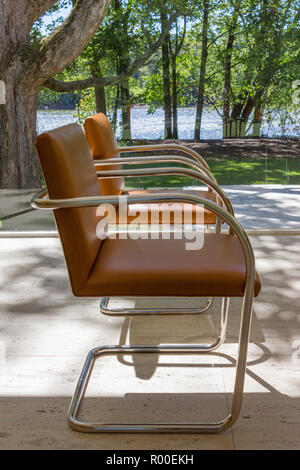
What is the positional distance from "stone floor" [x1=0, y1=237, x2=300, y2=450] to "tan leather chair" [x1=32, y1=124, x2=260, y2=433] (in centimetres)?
6

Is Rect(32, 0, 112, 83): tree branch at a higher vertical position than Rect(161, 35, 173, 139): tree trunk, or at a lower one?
higher

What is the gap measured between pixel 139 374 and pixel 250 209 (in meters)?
2.04

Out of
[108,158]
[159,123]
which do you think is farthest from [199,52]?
[108,158]

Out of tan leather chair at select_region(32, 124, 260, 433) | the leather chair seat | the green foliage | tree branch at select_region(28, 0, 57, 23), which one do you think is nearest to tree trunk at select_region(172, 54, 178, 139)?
the green foliage

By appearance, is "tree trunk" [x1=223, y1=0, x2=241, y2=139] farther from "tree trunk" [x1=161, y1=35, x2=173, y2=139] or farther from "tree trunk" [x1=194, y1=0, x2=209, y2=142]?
A: "tree trunk" [x1=161, y1=35, x2=173, y2=139]

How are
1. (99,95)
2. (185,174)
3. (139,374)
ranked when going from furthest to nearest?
(99,95) → (185,174) → (139,374)

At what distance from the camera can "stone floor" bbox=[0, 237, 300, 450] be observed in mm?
1522

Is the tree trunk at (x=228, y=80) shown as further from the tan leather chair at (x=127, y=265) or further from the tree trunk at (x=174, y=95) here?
the tan leather chair at (x=127, y=265)

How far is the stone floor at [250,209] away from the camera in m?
3.55

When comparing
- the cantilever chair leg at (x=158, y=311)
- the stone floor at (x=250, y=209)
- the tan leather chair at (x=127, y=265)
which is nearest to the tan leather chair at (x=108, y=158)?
the cantilever chair leg at (x=158, y=311)

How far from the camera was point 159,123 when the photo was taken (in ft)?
11.2

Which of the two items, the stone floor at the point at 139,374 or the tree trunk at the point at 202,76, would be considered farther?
the tree trunk at the point at 202,76

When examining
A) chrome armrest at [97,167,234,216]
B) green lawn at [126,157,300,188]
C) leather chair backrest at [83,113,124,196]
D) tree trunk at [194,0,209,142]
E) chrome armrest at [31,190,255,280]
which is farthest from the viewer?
green lawn at [126,157,300,188]

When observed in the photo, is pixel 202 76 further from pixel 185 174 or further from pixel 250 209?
pixel 185 174
